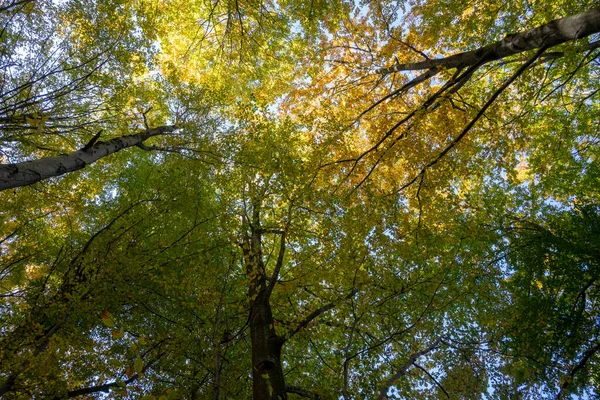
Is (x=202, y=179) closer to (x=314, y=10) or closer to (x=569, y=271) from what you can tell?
(x=314, y=10)

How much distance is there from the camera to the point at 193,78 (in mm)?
10617

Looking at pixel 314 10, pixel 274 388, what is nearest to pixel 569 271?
pixel 274 388

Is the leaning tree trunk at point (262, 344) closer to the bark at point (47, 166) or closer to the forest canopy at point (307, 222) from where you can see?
the forest canopy at point (307, 222)

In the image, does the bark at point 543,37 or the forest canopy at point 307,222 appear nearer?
the bark at point 543,37

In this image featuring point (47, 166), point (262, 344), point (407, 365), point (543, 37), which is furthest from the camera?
point (407, 365)

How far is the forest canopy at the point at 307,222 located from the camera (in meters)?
6.15

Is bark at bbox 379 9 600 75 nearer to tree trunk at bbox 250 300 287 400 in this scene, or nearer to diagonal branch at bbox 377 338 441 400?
diagonal branch at bbox 377 338 441 400

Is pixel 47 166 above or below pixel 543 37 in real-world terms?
below

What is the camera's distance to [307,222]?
7176 mm

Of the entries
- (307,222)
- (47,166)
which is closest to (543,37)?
(307,222)

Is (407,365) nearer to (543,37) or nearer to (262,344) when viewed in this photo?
(262,344)

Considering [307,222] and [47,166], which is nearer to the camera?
[47,166]

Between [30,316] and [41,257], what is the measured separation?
2545 mm

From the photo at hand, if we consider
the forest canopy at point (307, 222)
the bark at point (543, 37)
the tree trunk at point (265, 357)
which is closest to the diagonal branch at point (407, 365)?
the forest canopy at point (307, 222)
